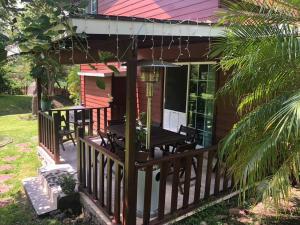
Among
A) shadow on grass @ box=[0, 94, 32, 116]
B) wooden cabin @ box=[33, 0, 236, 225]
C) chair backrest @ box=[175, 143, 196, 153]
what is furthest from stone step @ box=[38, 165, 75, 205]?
shadow on grass @ box=[0, 94, 32, 116]

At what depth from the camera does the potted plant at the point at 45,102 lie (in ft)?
21.5

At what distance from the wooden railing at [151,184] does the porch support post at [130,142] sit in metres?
0.11

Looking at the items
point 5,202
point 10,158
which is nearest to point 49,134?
point 5,202

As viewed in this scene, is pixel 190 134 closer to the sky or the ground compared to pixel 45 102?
closer to the ground

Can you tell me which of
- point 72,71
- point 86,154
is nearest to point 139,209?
point 86,154

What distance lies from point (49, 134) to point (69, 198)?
2396 mm

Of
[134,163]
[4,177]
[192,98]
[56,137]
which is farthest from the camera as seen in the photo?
[192,98]

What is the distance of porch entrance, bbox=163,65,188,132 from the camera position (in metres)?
6.85

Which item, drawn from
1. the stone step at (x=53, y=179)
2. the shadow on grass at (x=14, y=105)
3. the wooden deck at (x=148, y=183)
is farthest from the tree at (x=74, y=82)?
the wooden deck at (x=148, y=183)

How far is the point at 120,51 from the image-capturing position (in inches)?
121

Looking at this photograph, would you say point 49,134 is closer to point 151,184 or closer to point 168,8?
point 151,184

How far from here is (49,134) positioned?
21.5ft

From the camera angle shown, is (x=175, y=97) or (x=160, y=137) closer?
(x=160, y=137)

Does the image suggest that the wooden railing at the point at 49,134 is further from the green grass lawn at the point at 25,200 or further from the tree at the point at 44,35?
the tree at the point at 44,35
